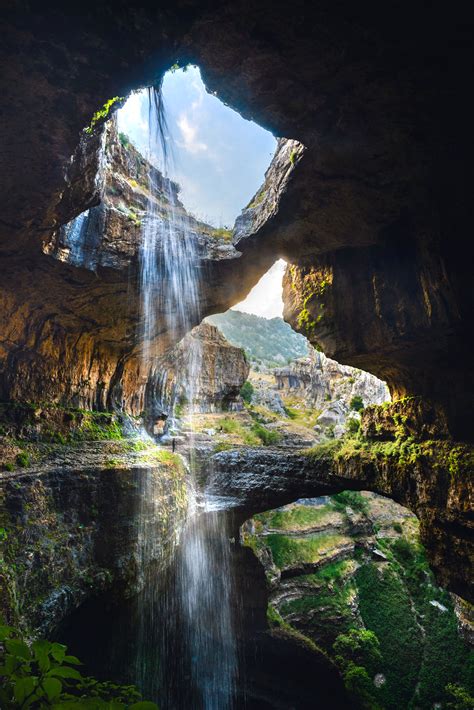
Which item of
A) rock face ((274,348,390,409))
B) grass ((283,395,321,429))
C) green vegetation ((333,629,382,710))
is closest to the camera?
green vegetation ((333,629,382,710))

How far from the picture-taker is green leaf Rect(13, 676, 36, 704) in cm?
144

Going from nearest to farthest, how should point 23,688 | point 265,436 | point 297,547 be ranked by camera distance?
point 23,688 → point 297,547 → point 265,436

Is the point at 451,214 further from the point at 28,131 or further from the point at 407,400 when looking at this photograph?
the point at 28,131

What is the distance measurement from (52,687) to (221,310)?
15278mm

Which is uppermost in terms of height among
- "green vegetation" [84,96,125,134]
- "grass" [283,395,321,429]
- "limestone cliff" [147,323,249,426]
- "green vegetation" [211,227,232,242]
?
"green vegetation" [211,227,232,242]

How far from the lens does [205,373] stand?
26.7 m

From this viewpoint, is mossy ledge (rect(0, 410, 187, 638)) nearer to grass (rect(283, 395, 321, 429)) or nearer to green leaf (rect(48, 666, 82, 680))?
green leaf (rect(48, 666, 82, 680))

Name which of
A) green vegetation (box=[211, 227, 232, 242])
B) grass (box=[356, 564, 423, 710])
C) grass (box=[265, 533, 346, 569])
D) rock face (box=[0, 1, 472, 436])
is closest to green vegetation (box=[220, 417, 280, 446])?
grass (box=[265, 533, 346, 569])

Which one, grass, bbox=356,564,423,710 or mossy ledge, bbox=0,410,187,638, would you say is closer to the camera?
mossy ledge, bbox=0,410,187,638

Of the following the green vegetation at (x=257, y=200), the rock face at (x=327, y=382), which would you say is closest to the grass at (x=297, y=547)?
the rock face at (x=327, y=382)

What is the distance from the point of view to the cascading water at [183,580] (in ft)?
38.3

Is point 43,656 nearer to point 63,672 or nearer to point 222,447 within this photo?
point 63,672

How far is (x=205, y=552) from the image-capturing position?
15938mm

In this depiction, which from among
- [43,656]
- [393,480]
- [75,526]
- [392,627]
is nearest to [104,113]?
[43,656]
